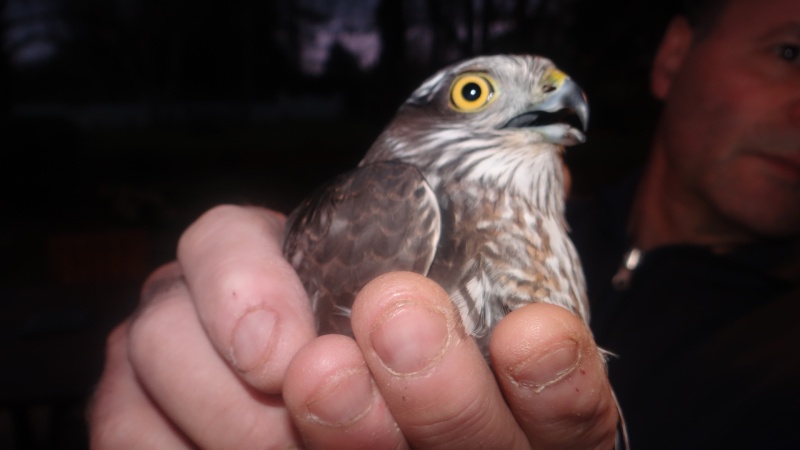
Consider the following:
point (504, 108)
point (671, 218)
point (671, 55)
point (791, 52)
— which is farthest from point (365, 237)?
point (671, 55)

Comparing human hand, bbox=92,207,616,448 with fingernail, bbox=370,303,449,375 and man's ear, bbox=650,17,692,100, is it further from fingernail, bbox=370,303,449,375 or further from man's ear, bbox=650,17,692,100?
man's ear, bbox=650,17,692,100

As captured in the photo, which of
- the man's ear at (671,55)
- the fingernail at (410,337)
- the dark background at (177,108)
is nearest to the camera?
the fingernail at (410,337)

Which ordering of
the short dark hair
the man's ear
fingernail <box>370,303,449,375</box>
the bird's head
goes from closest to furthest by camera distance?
fingernail <box>370,303,449,375</box>
the bird's head
the short dark hair
the man's ear

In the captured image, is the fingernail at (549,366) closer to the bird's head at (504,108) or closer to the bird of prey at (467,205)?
the bird of prey at (467,205)

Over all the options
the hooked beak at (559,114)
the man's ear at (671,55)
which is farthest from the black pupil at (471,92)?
the man's ear at (671,55)

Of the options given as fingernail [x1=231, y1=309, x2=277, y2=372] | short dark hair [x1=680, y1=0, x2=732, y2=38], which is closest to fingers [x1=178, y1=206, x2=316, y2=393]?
fingernail [x1=231, y1=309, x2=277, y2=372]

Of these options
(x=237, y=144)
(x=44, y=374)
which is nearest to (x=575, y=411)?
(x=44, y=374)

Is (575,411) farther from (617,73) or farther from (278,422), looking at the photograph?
(617,73)
